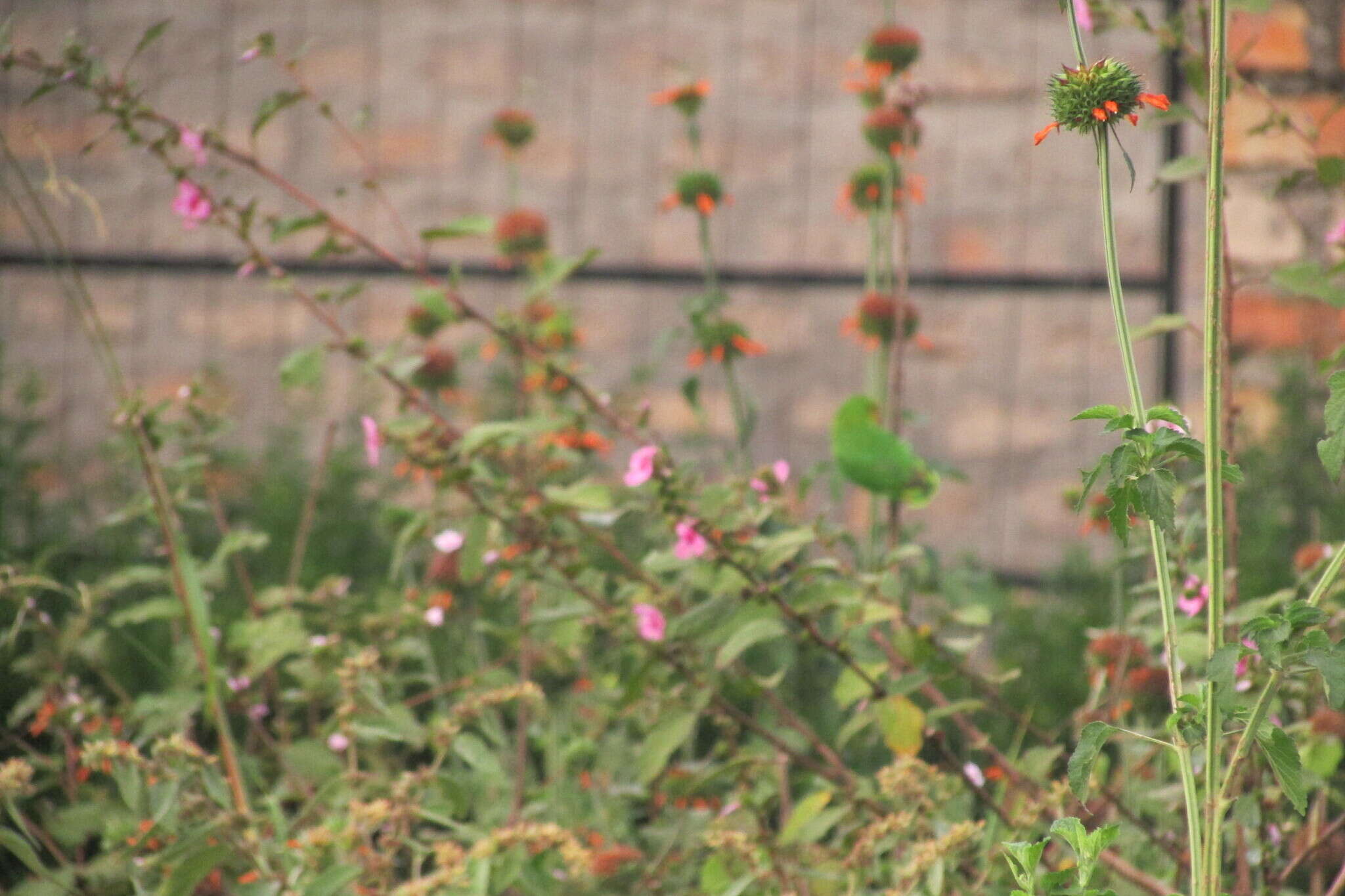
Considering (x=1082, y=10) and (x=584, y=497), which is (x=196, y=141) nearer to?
(x=584, y=497)

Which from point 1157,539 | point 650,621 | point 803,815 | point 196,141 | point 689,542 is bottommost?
point 803,815

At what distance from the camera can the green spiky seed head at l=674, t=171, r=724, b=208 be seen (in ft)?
5.59

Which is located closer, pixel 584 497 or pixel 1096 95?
pixel 1096 95

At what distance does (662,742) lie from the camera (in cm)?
115

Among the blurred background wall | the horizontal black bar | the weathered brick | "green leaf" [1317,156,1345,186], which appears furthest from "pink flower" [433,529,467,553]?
the weathered brick

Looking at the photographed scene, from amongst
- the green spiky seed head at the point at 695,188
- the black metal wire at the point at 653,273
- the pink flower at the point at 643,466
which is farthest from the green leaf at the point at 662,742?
the black metal wire at the point at 653,273

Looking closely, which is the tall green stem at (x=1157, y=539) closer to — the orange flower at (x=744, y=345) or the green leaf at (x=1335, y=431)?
the green leaf at (x=1335, y=431)

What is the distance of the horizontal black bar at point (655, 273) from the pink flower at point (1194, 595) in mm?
1498

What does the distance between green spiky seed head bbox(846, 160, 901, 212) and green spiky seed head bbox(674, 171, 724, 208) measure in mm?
193

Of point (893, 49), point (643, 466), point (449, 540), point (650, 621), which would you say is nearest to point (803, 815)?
point (650, 621)

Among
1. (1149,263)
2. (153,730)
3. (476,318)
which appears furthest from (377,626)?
(1149,263)

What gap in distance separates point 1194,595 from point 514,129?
130 cm

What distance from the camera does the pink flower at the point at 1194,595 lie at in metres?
1.07

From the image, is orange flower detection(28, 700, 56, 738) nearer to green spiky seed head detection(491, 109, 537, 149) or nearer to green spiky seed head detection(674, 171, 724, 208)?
green spiky seed head detection(674, 171, 724, 208)
